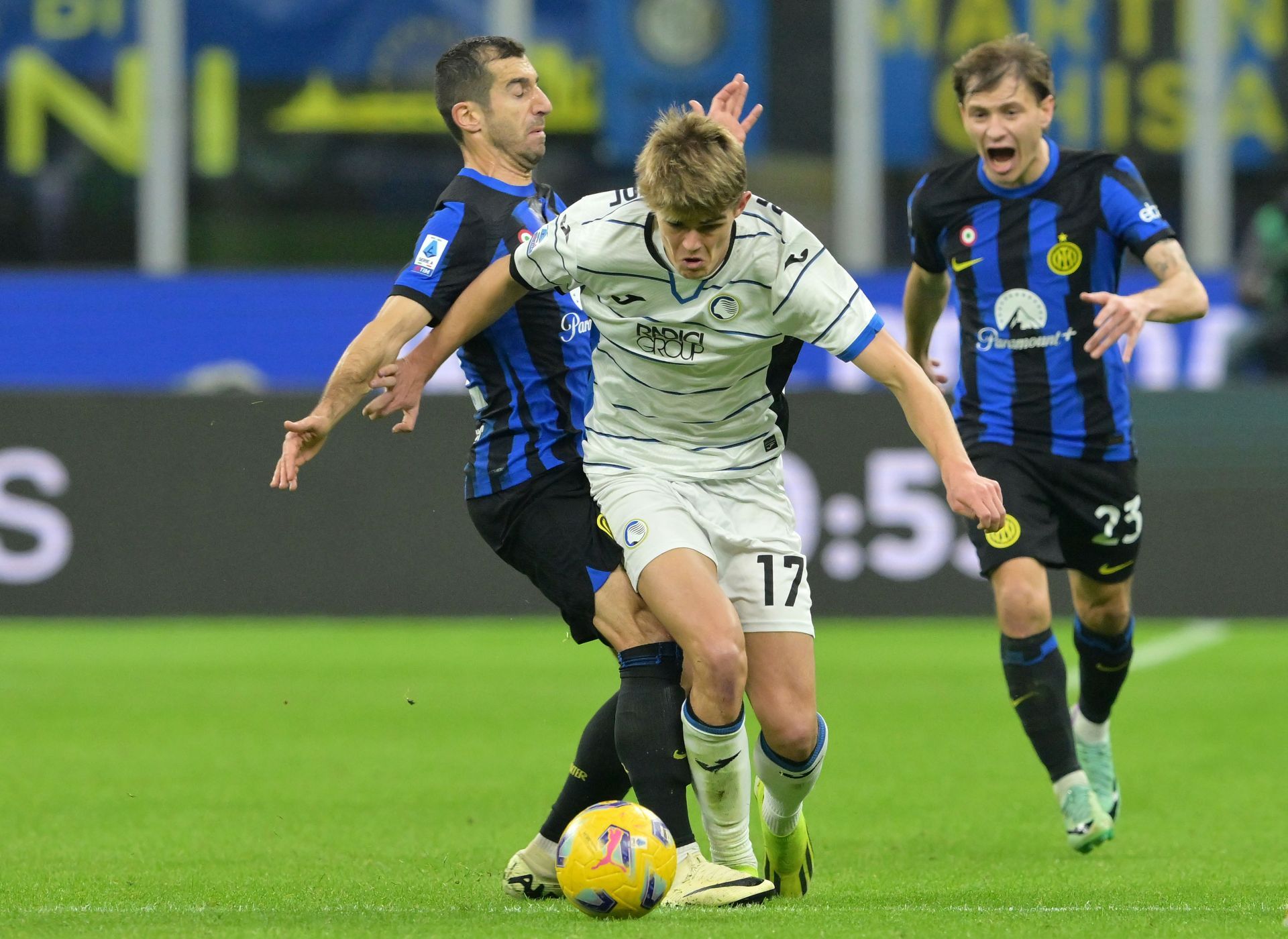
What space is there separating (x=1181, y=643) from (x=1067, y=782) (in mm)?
6019

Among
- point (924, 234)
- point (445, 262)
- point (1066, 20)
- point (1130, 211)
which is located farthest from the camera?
point (1066, 20)

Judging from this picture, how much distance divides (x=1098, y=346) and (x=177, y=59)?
12416 millimetres

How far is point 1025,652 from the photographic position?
6305 mm

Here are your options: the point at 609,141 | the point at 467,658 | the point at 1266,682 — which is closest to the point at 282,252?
the point at 609,141

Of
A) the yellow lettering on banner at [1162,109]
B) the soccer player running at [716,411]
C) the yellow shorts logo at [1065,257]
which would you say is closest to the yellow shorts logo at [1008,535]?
the yellow shorts logo at [1065,257]

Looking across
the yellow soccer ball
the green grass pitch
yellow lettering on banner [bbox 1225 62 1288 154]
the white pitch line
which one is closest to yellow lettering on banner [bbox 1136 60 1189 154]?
yellow lettering on banner [bbox 1225 62 1288 154]

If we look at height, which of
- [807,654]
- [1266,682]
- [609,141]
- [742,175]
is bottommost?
[1266,682]

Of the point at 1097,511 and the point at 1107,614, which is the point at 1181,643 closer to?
the point at 1107,614

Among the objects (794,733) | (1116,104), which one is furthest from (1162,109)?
(794,733)

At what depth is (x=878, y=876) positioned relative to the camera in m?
5.62

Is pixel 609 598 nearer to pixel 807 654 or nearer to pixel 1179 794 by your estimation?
pixel 807 654

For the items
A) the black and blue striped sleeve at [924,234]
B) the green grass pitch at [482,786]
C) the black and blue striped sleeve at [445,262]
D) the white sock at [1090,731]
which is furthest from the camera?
the white sock at [1090,731]

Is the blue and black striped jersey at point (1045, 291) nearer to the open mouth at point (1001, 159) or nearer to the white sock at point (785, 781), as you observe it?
the open mouth at point (1001, 159)

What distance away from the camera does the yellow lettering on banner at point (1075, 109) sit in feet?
53.5
